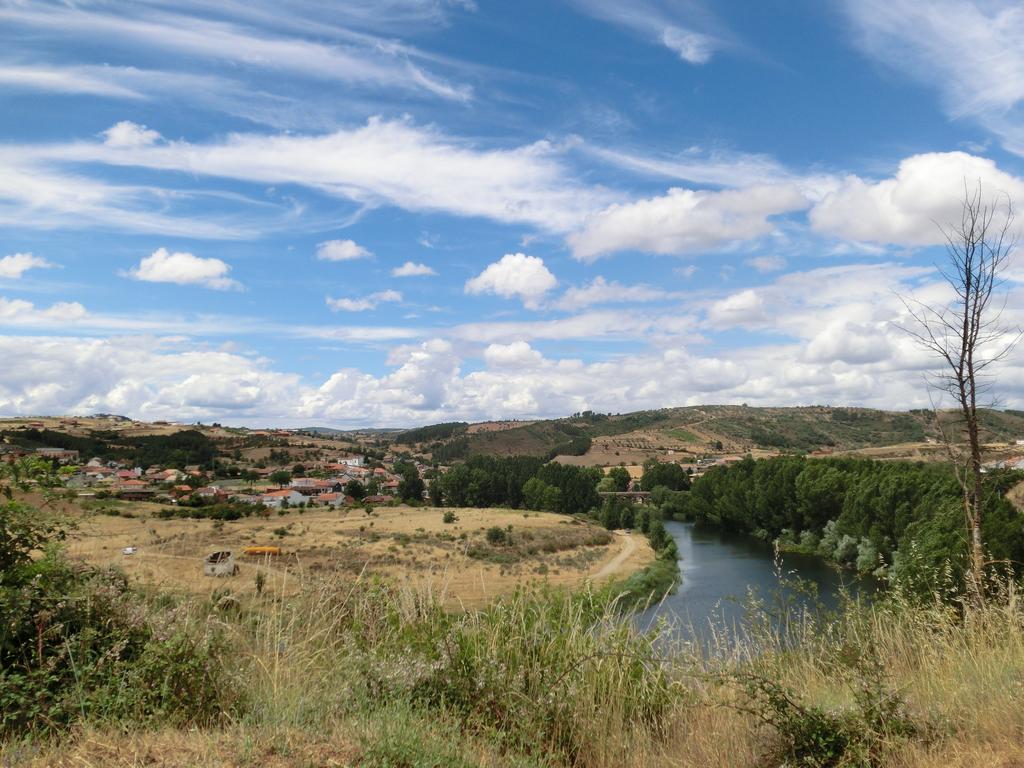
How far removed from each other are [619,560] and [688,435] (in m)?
120

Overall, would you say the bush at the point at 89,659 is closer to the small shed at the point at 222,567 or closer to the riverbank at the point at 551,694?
the riverbank at the point at 551,694

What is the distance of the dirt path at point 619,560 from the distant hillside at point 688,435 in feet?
243

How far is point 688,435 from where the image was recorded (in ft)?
534

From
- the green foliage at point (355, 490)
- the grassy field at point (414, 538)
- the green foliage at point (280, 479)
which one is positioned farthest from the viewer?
the green foliage at point (280, 479)

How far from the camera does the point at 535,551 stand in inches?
1950

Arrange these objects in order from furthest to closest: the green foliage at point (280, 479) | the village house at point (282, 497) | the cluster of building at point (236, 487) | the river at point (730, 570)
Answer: the green foliage at point (280, 479) → the village house at point (282, 497) → the cluster of building at point (236, 487) → the river at point (730, 570)

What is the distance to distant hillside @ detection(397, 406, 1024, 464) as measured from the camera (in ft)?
480

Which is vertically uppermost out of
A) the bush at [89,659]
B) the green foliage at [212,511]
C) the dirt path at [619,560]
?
the bush at [89,659]

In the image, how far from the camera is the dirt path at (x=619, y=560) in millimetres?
42056

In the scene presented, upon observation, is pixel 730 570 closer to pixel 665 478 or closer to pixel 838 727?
pixel 838 727

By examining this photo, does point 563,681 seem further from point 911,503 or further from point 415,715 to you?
point 911,503

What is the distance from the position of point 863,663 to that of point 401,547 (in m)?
39.3

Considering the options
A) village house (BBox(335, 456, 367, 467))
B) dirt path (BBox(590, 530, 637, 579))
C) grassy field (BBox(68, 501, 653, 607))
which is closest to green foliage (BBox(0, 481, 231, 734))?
grassy field (BBox(68, 501, 653, 607))

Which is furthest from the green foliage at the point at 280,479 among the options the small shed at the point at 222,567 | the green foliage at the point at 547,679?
the green foliage at the point at 547,679
